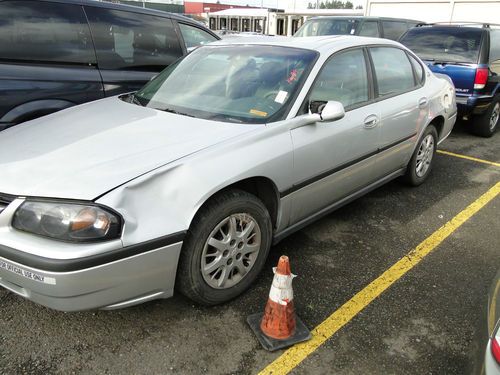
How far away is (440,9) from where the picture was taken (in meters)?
15.5

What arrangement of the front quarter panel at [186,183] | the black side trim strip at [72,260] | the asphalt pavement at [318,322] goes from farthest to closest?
the asphalt pavement at [318,322], the front quarter panel at [186,183], the black side trim strip at [72,260]

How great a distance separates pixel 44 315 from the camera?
2.62m

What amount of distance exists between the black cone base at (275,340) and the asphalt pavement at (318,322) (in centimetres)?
4

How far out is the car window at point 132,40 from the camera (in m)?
4.41

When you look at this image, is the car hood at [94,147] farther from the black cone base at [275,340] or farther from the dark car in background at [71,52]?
the black cone base at [275,340]

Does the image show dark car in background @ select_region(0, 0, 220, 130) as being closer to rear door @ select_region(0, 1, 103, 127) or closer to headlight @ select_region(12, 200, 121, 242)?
rear door @ select_region(0, 1, 103, 127)

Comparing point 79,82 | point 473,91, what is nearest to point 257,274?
point 79,82

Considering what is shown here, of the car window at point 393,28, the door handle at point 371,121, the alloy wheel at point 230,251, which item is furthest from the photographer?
the car window at point 393,28

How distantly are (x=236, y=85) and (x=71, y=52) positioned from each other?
200 centimetres

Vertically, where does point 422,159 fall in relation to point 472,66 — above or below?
below

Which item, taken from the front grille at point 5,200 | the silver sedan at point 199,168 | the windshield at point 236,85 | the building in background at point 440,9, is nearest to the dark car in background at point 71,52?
the silver sedan at point 199,168

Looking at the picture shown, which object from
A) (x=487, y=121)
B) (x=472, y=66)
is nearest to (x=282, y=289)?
(x=472, y=66)

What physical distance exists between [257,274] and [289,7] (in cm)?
2773

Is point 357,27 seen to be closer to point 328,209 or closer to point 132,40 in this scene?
point 132,40
